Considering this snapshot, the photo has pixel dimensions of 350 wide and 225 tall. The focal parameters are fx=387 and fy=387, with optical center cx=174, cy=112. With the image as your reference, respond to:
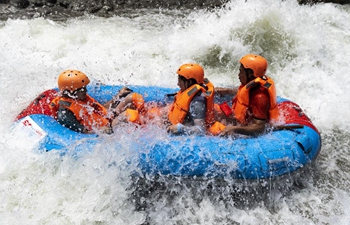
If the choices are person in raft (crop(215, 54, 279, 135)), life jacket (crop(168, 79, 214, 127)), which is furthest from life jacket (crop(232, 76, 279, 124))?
life jacket (crop(168, 79, 214, 127))

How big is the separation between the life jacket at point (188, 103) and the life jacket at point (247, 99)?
312 millimetres

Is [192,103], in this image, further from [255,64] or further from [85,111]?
[85,111]

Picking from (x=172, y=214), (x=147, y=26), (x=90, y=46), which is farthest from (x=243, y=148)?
(x=147, y=26)

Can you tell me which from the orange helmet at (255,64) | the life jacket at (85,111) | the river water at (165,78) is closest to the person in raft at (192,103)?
the orange helmet at (255,64)

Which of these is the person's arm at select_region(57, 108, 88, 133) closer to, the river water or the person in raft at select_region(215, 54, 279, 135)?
the river water

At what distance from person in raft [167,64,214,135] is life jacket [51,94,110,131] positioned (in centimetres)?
79

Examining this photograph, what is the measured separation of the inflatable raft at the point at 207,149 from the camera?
375 centimetres

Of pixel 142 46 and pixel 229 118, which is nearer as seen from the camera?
pixel 229 118

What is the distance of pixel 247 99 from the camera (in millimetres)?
4148

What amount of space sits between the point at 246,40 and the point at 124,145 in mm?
4133

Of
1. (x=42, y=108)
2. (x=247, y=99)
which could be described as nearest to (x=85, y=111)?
(x=42, y=108)

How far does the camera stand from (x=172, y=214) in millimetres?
3934

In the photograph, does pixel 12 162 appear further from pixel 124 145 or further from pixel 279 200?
pixel 279 200

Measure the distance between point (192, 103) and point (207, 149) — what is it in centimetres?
53
